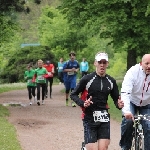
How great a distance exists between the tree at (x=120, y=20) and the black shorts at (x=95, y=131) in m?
18.2

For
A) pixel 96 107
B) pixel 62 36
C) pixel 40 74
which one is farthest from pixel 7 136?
pixel 62 36

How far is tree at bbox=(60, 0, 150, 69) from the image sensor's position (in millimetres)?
25922

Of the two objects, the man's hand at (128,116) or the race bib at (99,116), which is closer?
the man's hand at (128,116)

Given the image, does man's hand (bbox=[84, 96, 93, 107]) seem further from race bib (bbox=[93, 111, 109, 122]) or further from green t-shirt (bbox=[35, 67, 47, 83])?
green t-shirt (bbox=[35, 67, 47, 83])

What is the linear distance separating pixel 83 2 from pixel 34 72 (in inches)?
389

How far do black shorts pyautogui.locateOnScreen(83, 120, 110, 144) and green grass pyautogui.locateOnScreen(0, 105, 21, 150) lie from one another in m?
3.28

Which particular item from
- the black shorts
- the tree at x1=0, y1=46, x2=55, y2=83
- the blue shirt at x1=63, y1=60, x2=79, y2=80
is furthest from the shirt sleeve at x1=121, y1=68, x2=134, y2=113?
the tree at x1=0, y1=46, x2=55, y2=83

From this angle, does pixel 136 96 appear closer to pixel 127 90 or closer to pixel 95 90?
pixel 127 90

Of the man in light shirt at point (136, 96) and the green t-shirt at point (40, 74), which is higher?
the man in light shirt at point (136, 96)

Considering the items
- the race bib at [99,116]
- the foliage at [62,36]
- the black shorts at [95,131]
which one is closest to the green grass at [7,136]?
the black shorts at [95,131]

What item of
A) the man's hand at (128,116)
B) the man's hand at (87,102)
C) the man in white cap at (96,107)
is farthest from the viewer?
the man in white cap at (96,107)

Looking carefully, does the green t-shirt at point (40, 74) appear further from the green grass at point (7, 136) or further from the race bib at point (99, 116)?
the race bib at point (99, 116)

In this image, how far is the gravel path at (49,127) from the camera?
11.3 m

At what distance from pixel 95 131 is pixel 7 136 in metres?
4.94
